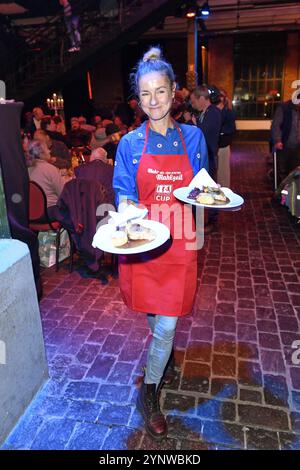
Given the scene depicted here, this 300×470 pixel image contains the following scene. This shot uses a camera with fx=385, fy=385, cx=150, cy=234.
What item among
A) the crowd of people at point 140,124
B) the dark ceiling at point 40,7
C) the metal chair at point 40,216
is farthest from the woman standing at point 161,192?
the dark ceiling at point 40,7

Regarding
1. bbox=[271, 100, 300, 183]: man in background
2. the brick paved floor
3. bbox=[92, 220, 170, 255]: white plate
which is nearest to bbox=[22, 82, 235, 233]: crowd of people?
bbox=[271, 100, 300, 183]: man in background

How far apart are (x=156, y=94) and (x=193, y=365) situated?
79.3 inches

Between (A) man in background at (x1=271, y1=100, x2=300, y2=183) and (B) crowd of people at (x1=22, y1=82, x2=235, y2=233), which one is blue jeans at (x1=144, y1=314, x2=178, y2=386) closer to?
(B) crowd of people at (x1=22, y1=82, x2=235, y2=233)

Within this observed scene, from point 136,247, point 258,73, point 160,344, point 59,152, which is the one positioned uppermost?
point 258,73

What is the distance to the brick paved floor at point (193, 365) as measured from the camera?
2.38 metres

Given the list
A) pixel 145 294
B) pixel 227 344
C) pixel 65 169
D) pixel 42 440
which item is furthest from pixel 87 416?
pixel 65 169

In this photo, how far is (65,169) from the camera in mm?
5676

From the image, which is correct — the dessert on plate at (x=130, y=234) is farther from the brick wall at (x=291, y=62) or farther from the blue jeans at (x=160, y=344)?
the brick wall at (x=291, y=62)

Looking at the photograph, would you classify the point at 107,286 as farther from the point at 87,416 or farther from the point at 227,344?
the point at 87,416

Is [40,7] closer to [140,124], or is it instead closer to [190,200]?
[140,124]

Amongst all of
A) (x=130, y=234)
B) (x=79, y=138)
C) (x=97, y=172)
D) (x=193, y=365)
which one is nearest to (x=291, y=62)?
(x=79, y=138)

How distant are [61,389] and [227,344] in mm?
1377

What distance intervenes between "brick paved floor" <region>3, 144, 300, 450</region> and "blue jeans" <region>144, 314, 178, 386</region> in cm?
38

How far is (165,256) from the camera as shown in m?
2.24
